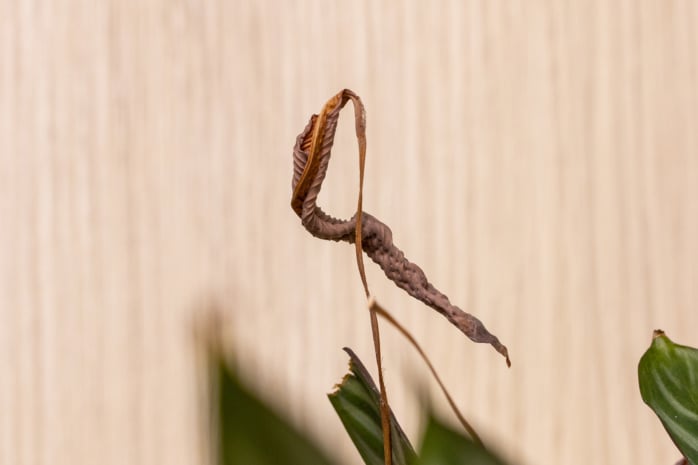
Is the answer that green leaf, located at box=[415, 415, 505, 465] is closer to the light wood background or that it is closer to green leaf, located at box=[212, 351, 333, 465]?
green leaf, located at box=[212, 351, 333, 465]

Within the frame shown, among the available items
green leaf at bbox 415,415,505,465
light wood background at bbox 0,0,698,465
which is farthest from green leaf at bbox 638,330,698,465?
light wood background at bbox 0,0,698,465

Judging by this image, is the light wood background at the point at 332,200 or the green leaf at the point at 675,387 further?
the light wood background at the point at 332,200

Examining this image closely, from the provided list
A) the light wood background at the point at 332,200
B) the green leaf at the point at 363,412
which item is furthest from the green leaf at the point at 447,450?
the light wood background at the point at 332,200

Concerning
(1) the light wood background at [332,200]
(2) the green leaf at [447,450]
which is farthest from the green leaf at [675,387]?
(1) the light wood background at [332,200]

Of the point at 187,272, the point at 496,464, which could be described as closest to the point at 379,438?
the point at 496,464

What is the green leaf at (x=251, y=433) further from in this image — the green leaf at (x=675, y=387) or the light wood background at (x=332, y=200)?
the light wood background at (x=332, y=200)
